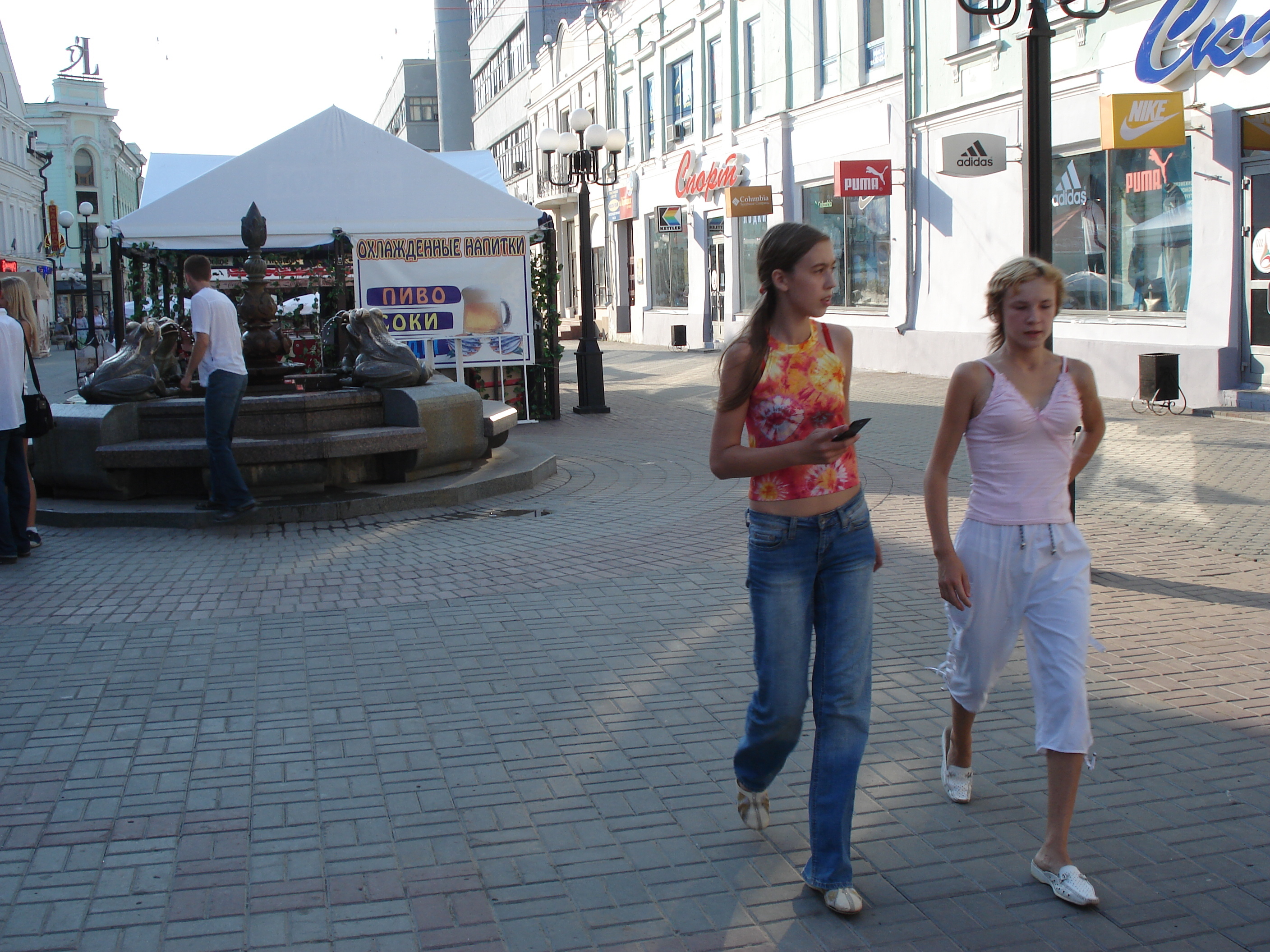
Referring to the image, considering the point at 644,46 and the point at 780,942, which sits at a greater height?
the point at 644,46

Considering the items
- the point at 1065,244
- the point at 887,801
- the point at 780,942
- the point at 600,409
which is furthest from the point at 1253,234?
the point at 780,942

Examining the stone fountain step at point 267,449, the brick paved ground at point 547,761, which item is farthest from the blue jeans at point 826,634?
the stone fountain step at point 267,449

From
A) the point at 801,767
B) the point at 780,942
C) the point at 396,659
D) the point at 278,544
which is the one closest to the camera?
the point at 780,942

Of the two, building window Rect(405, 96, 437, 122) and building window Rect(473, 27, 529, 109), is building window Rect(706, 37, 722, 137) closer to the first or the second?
building window Rect(473, 27, 529, 109)

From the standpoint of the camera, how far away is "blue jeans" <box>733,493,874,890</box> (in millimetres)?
3229

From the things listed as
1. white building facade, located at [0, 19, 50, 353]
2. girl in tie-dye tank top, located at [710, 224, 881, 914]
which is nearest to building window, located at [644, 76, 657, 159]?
girl in tie-dye tank top, located at [710, 224, 881, 914]

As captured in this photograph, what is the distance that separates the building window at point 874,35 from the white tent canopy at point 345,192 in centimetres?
908

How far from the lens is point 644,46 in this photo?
1321 inches

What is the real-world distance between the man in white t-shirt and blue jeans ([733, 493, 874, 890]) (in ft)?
21.0

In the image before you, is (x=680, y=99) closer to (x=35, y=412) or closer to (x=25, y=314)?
(x=25, y=314)

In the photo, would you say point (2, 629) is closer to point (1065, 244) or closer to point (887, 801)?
point (887, 801)

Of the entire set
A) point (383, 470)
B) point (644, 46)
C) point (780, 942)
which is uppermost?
point (644, 46)

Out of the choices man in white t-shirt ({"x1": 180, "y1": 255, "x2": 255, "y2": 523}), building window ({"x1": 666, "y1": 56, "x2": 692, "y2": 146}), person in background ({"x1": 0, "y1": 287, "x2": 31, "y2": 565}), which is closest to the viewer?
person in background ({"x1": 0, "y1": 287, "x2": 31, "y2": 565})

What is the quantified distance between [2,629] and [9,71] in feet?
211
